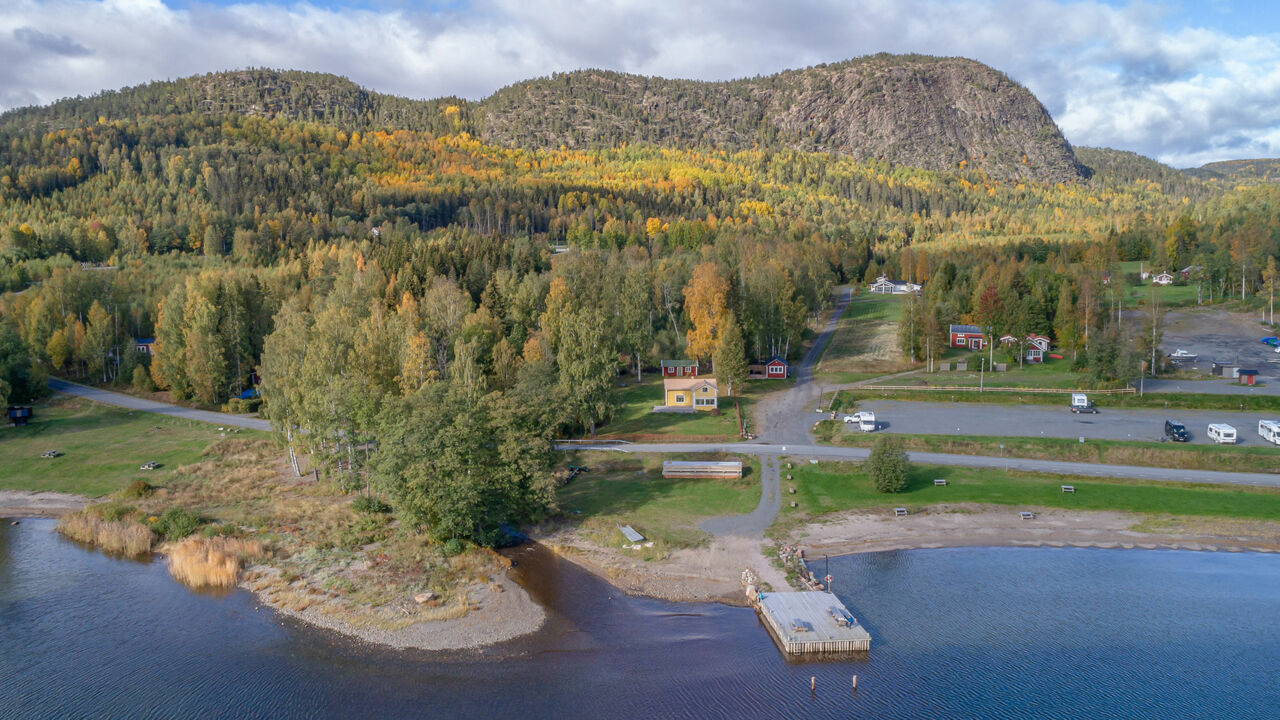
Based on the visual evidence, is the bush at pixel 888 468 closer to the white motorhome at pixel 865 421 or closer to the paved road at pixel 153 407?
the white motorhome at pixel 865 421

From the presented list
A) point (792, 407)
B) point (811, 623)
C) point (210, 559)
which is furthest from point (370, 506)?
point (792, 407)

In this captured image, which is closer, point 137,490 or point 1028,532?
point 1028,532

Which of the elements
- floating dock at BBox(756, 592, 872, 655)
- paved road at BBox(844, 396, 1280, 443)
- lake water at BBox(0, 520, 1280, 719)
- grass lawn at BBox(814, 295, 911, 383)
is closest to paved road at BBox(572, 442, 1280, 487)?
paved road at BBox(844, 396, 1280, 443)

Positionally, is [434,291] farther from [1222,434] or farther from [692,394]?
[1222,434]

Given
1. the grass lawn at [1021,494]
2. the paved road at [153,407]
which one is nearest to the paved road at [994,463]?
the grass lawn at [1021,494]

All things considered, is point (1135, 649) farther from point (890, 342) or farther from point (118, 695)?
point (890, 342)
